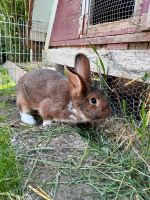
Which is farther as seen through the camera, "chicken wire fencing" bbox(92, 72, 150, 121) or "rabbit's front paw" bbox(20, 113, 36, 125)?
"rabbit's front paw" bbox(20, 113, 36, 125)

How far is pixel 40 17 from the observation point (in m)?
6.67

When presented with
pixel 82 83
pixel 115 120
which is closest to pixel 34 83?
pixel 82 83

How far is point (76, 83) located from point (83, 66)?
0.55 feet

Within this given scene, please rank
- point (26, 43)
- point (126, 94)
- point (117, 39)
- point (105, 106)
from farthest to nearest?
1. point (26, 43)
2. point (126, 94)
3. point (117, 39)
4. point (105, 106)

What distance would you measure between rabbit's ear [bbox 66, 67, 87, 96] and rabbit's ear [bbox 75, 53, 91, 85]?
0.09m

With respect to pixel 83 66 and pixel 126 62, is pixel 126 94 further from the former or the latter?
pixel 83 66

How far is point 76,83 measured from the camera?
2707mm

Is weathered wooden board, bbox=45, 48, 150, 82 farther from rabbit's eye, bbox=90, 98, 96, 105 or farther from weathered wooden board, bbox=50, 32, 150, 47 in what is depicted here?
rabbit's eye, bbox=90, 98, 96, 105

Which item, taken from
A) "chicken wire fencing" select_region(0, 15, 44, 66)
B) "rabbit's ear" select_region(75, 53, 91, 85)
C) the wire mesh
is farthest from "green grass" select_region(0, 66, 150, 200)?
"chicken wire fencing" select_region(0, 15, 44, 66)

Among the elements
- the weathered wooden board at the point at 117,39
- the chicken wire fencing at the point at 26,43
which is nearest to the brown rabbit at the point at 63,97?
the weathered wooden board at the point at 117,39

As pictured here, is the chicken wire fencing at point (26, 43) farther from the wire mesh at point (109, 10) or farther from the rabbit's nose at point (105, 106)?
the rabbit's nose at point (105, 106)

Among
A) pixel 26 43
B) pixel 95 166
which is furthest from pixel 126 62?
pixel 26 43

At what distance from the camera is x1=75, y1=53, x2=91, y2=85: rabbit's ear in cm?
272

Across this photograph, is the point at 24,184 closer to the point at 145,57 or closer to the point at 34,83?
the point at 145,57
